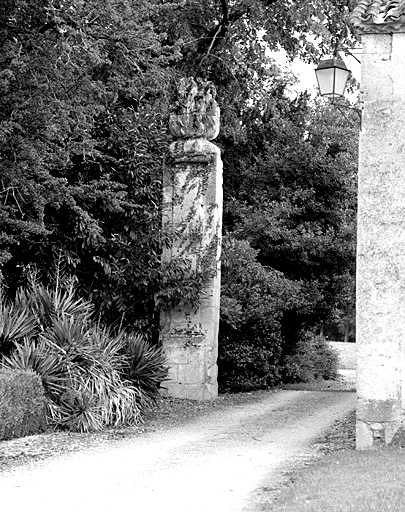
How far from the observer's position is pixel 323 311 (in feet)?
82.6

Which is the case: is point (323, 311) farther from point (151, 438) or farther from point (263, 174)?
point (151, 438)

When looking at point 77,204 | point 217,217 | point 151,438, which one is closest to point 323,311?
point 217,217

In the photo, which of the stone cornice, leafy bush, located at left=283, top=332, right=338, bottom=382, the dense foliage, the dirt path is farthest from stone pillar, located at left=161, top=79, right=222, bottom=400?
leafy bush, located at left=283, top=332, right=338, bottom=382

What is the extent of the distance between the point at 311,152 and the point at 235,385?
21.1 feet

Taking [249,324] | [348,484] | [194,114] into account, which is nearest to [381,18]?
[348,484]

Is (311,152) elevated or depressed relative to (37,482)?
elevated

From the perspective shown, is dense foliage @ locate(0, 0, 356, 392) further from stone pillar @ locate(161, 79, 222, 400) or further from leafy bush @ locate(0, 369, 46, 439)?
leafy bush @ locate(0, 369, 46, 439)

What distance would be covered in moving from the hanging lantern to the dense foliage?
3.33 m

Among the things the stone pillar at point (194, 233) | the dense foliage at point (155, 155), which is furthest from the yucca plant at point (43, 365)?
the stone pillar at point (194, 233)

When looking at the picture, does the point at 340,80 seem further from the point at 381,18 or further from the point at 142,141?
the point at 142,141

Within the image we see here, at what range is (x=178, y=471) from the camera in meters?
9.73

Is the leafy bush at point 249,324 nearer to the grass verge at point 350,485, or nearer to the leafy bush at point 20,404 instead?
the leafy bush at point 20,404

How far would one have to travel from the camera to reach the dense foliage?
14.8m

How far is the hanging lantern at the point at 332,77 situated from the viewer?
13.2m
